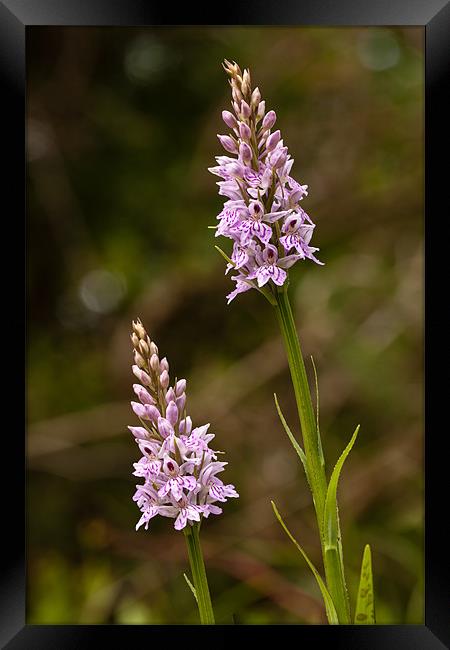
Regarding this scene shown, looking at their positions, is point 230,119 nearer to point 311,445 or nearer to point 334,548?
point 311,445

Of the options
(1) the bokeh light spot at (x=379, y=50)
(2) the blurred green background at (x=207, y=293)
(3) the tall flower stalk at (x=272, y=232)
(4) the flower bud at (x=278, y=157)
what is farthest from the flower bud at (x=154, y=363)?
(1) the bokeh light spot at (x=379, y=50)

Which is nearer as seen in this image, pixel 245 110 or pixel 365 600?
pixel 245 110

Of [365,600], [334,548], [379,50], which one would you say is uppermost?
[379,50]

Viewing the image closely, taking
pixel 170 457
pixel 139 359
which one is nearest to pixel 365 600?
pixel 170 457

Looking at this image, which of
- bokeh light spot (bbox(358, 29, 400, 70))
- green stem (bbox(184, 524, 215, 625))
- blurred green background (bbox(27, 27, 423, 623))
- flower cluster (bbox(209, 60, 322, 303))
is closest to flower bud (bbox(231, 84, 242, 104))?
flower cluster (bbox(209, 60, 322, 303))

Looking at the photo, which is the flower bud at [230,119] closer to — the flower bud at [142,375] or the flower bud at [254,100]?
the flower bud at [254,100]
